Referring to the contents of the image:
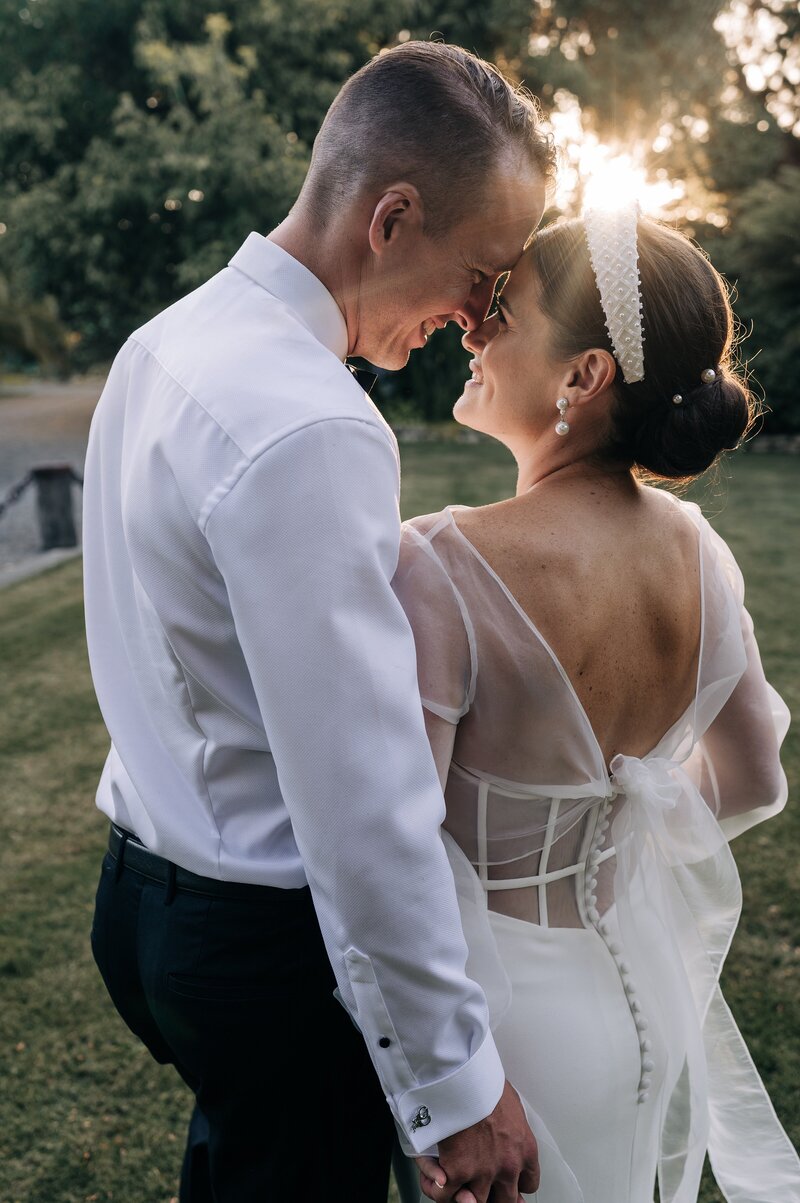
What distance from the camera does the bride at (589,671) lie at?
1519mm

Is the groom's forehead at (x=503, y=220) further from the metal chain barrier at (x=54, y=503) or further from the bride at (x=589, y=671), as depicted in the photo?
the metal chain barrier at (x=54, y=503)

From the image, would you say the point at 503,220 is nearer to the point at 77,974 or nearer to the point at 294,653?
the point at 294,653

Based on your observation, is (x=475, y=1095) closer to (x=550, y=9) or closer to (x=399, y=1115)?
(x=399, y=1115)

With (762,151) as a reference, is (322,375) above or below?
above

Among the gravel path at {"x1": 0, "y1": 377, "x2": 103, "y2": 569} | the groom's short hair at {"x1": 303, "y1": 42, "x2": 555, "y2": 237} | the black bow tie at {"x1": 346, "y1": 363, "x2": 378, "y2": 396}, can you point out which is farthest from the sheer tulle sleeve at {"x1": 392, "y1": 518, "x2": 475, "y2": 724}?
the gravel path at {"x1": 0, "y1": 377, "x2": 103, "y2": 569}

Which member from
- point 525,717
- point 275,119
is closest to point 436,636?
point 525,717

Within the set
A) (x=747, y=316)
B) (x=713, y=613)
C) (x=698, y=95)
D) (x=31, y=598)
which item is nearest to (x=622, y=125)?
(x=698, y=95)

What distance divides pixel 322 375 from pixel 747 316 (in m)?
18.7

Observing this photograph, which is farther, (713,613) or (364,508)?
(713,613)

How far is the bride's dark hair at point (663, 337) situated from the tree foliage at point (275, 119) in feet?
56.6

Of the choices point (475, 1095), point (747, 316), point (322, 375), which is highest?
point (322, 375)

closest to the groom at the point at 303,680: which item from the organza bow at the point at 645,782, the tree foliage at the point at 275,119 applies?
the organza bow at the point at 645,782

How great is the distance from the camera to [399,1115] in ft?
4.48

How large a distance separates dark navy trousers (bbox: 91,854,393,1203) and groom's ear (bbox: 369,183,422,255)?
1047mm
